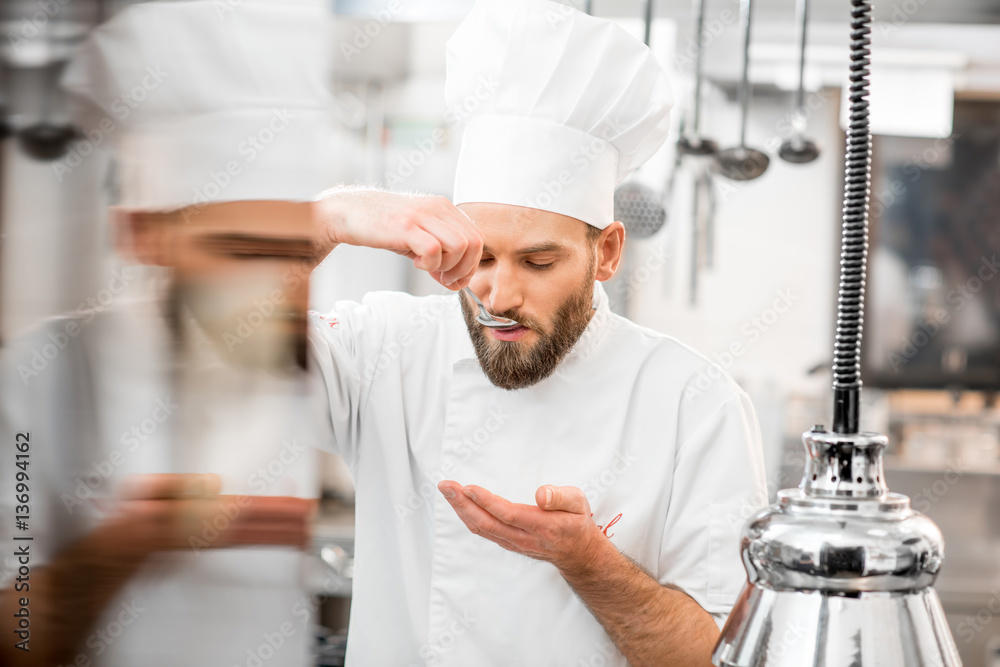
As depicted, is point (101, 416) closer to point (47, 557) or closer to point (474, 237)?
point (47, 557)

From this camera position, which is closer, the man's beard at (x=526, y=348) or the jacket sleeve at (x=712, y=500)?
the jacket sleeve at (x=712, y=500)

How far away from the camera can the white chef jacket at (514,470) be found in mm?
1289

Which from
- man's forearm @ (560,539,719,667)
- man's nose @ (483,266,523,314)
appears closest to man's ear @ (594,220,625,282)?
man's nose @ (483,266,523,314)

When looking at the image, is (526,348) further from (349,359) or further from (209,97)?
(209,97)

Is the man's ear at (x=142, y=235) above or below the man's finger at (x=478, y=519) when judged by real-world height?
above

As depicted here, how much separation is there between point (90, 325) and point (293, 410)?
69mm

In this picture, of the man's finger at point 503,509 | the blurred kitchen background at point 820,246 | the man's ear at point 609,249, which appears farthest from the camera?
the blurred kitchen background at point 820,246

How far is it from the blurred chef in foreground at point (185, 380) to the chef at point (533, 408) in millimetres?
972

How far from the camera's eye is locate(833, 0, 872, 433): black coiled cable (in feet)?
1.32

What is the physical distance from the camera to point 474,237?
924mm

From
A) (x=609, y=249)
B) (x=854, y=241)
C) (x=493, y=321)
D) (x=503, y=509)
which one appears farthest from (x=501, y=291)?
(x=854, y=241)

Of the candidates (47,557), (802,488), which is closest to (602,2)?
(802,488)

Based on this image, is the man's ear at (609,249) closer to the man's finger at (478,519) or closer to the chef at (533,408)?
the chef at (533,408)

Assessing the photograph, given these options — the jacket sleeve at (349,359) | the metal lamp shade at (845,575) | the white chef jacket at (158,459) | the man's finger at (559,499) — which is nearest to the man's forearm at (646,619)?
the man's finger at (559,499)
